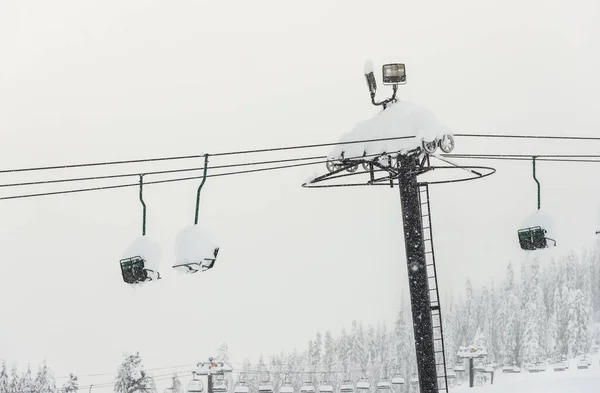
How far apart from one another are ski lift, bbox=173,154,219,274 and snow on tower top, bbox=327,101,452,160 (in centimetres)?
239

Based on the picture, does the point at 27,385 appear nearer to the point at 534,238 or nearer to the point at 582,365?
the point at 582,365

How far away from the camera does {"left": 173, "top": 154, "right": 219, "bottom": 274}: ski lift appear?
9.51 m

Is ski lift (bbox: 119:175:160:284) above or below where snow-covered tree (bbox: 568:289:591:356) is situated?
below

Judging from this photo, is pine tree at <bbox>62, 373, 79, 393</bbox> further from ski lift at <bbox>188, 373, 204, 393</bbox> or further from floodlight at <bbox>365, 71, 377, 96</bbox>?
floodlight at <bbox>365, 71, 377, 96</bbox>

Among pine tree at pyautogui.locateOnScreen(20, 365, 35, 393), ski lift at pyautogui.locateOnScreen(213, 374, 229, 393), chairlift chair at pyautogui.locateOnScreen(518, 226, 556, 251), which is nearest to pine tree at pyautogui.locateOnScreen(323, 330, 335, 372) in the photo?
pine tree at pyautogui.locateOnScreen(20, 365, 35, 393)

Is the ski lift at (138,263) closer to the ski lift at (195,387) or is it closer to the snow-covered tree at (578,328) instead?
the ski lift at (195,387)

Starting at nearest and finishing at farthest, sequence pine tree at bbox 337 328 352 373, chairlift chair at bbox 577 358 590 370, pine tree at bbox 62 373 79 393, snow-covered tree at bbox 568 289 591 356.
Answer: chairlift chair at bbox 577 358 590 370
pine tree at bbox 62 373 79 393
snow-covered tree at bbox 568 289 591 356
pine tree at bbox 337 328 352 373

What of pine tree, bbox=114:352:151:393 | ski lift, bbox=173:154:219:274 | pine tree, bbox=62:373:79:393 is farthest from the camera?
pine tree, bbox=62:373:79:393

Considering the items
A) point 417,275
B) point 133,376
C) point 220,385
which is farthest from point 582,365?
point 417,275

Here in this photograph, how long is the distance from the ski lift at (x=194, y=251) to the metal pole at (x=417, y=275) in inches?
98.4

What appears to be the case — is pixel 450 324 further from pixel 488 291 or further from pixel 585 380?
pixel 585 380

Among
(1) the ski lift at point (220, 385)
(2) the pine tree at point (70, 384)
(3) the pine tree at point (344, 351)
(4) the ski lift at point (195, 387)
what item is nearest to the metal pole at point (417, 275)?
(4) the ski lift at point (195, 387)

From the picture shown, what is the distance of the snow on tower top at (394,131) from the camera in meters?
10.4

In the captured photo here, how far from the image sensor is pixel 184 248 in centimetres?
953
